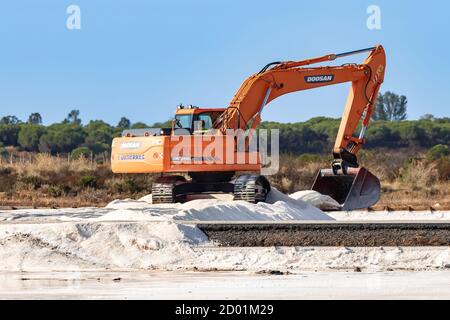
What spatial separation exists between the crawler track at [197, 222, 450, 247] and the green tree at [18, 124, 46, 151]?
53.9m

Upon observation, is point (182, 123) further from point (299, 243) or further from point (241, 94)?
point (299, 243)

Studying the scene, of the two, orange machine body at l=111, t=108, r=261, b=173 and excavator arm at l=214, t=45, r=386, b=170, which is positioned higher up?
excavator arm at l=214, t=45, r=386, b=170

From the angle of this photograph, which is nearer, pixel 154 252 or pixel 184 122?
pixel 154 252

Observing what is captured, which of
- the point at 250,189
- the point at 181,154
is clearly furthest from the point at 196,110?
the point at 250,189

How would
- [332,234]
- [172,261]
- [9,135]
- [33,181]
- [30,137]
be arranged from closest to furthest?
[172,261] < [332,234] < [33,181] < [30,137] < [9,135]

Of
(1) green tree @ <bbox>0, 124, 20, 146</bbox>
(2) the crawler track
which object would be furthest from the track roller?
(1) green tree @ <bbox>0, 124, 20, 146</bbox>

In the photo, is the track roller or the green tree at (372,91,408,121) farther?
the green tree at (372,91,408,121)

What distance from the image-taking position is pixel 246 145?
28.2m

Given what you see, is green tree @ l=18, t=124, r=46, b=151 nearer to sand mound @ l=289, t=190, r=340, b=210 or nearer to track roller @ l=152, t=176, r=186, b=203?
track roller @ l=152, t=176, r=186, b=203

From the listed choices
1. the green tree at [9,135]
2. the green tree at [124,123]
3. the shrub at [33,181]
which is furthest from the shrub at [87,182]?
the green tree at [124,123]

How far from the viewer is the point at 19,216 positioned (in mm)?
23734

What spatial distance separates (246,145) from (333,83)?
3.84 metres

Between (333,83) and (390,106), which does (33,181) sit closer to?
(333,83)

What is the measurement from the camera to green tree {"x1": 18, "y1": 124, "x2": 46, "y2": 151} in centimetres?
7188
